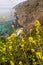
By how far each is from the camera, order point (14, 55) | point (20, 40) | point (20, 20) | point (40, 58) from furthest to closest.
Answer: point (20, 20) → point (20, 40) → point (14, 55) → point (40, 58)

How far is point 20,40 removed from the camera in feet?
12.7

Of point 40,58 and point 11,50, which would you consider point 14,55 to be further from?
point 40,58

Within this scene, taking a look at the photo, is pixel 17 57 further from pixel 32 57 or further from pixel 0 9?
pixel 0 9

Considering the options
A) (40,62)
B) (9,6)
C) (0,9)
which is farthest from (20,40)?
(9,6)

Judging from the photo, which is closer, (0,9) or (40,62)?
(40,62)

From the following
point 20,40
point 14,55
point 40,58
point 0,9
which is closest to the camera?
point 40,58

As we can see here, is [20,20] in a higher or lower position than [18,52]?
lower

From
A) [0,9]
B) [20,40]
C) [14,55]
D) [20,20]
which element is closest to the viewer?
[14,55]

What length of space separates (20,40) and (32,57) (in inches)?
13.1

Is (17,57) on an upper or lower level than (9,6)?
upper

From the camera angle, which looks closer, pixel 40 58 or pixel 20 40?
pixel 40 58

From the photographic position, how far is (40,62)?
3.52m

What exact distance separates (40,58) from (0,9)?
235 inches

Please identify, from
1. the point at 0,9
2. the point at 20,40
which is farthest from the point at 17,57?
the point at 0,9
